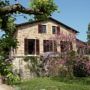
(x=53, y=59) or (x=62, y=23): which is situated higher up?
(x=62, y=23)

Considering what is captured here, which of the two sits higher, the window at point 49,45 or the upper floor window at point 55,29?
the upper floor window at point 55,29

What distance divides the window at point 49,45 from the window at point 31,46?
98cm

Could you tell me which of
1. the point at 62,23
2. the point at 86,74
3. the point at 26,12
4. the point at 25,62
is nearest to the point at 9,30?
the point at 26,12

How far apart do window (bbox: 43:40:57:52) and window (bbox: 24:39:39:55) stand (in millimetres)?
978

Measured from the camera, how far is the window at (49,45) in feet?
134

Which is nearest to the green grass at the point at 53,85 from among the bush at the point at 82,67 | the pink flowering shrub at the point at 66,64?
the pink flowering shrub at the point at 66,64

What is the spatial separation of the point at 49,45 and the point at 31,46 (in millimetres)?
2986

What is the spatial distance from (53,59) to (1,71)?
29938mm

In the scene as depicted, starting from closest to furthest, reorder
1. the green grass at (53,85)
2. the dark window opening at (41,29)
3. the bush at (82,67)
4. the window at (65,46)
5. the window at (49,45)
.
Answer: the green grass at (53,85), the bush at (82,67), the window at (65,46), the window at (49,45), the dark window opening at (41,29)

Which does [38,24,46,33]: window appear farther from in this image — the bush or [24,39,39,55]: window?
the bush

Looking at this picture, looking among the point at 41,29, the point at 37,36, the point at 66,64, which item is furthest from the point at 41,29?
the point at 66,64

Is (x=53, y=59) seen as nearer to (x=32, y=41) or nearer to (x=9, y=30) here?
(x=32, y=41)

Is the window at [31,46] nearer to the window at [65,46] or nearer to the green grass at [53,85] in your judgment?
the window at [65,46]

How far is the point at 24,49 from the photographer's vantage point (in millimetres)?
44688
